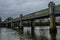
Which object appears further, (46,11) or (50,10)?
(46,11)

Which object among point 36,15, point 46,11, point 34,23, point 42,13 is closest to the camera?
point 46,11

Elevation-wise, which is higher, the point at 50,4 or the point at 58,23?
the point at 50,4

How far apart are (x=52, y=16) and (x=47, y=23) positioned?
11.6 feet

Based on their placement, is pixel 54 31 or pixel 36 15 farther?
pixel 36 15

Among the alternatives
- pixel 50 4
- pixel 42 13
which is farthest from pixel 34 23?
pixel 50 4

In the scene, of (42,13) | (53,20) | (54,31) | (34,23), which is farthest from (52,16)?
(34,23)

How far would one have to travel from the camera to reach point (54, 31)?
70.1ft

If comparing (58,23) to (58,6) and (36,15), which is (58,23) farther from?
(36,15)

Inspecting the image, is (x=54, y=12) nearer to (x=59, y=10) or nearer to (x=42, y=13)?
(x=59, y=10)

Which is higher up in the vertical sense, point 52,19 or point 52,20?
point 52,19

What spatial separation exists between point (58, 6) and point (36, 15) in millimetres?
7665

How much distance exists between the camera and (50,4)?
2203cm

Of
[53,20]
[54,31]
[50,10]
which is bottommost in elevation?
[54,31]

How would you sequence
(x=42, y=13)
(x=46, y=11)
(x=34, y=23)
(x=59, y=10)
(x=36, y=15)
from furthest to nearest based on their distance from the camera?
(x=34, y=23), (x=36, y=15), (x=42, y=13), (x=46, y=11), (x=59, y=10)
